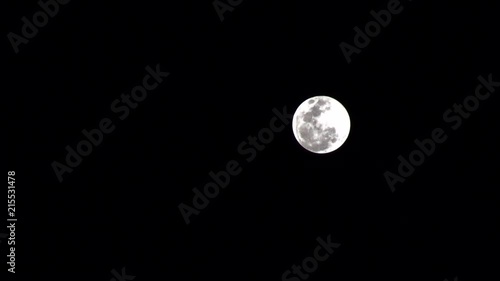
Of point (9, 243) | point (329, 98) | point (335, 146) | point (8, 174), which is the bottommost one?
point (335, 146)

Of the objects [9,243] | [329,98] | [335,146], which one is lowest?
[335,146]

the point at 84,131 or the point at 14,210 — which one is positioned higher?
the point at 84,131

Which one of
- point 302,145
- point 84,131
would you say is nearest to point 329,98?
point 302,145

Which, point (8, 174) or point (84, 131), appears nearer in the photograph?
point (8, 174)

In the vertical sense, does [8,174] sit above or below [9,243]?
above

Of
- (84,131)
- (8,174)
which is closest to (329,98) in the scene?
(84,131)

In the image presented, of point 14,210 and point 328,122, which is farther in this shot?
point 328,122

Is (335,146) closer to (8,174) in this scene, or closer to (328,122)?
(328,122)

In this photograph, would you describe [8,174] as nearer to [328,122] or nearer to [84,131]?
[84,131]
